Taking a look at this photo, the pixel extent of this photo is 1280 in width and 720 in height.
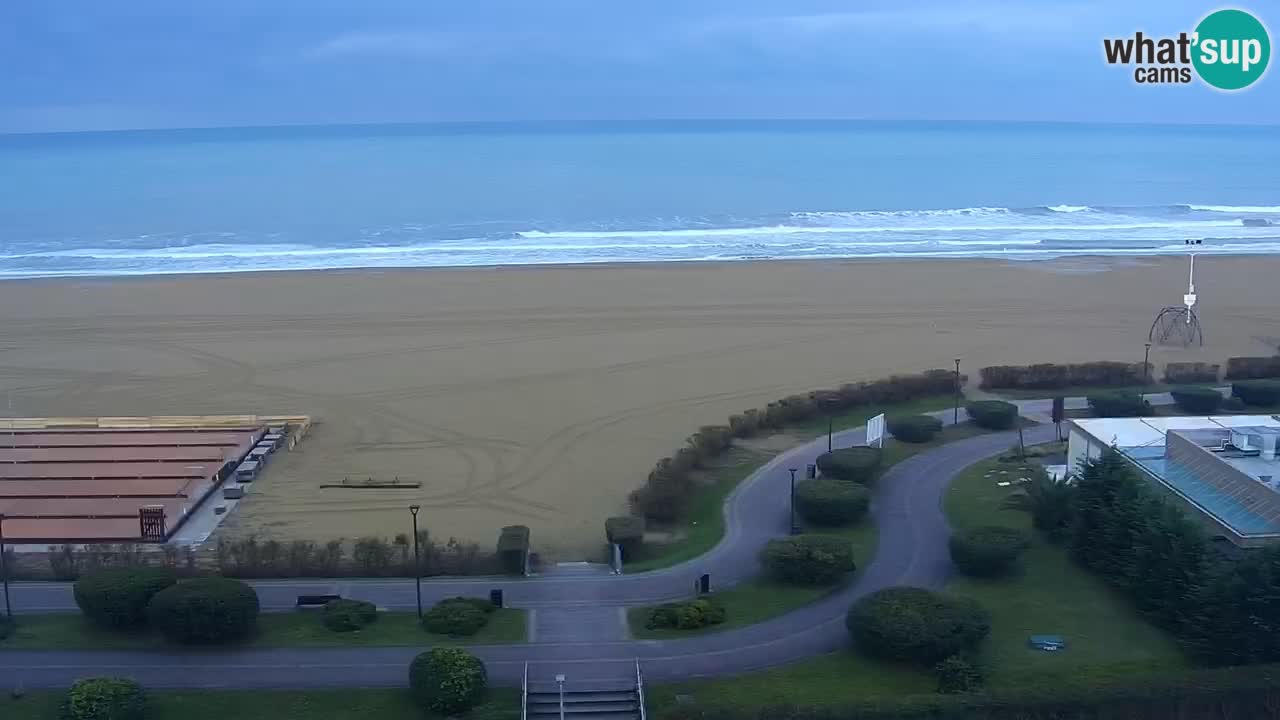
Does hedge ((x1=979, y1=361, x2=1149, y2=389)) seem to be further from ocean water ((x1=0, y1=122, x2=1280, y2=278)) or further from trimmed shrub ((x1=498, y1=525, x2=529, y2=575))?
ocean water ((x1=0, y1=122, x2=1280, y2=278))

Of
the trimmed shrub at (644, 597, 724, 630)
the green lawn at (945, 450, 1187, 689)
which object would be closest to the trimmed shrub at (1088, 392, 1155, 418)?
the green lawn at (945, 450, 1187, 689)

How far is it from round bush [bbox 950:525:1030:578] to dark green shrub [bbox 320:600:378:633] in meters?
9.99

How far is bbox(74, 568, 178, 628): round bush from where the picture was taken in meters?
16.7

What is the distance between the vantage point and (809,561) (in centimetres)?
1853

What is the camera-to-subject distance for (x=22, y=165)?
13600 centimetres

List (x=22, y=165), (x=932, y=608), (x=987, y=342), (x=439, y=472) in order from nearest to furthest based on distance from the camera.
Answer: (x=932, y=608) → (x=439, y=472) → (x=987, y=342) → (x=22, y=165)

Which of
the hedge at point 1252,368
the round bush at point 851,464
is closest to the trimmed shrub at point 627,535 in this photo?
the round bush at point 851,464

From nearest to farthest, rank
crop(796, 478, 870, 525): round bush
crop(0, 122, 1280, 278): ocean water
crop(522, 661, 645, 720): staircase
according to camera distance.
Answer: crop(522, 661, 645, 720): staircase < crop(796, 478, 870, 525): round bush < crop(0, 122, 1280, 278): ocean water

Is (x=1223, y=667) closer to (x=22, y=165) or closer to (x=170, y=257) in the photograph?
(x=170, y=257)

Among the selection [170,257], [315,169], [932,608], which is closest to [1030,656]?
[932,608]

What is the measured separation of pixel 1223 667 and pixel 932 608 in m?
3.97

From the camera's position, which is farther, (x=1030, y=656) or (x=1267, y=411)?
(x=1267, y=411)

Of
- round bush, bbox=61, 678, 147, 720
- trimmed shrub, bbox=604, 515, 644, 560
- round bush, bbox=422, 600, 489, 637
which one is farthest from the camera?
trimmed shrub, bbox=604, 515, 644, 560

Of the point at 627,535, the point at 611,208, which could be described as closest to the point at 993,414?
the point at 627,535
